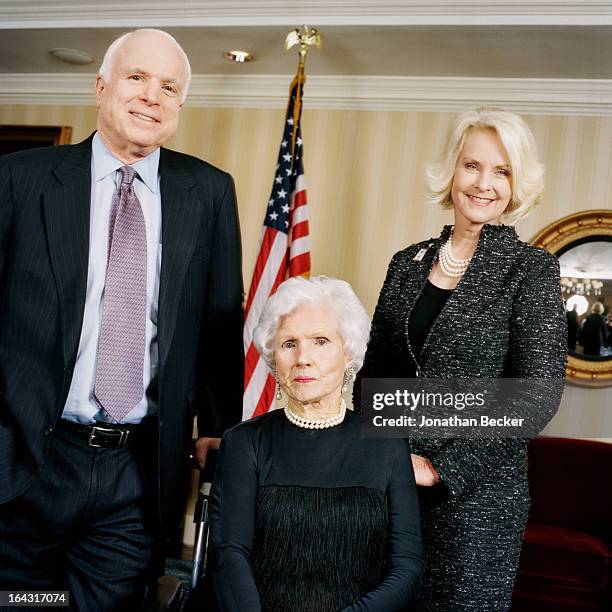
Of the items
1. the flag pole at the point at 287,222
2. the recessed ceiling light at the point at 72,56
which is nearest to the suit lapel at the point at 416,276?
the flag pole at the point at 287,222

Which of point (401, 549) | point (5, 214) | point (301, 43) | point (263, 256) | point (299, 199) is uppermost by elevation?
point (301, 43)

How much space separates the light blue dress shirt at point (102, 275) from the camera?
1.71 metres

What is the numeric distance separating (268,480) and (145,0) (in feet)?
11.6

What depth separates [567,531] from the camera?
4.13 metres

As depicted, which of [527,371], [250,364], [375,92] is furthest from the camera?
[375,92]

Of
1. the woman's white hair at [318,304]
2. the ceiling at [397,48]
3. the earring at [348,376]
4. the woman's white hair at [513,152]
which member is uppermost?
the ceiling at [397,48]

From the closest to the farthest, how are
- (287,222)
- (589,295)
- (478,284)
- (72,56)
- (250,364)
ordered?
(478,284) < (250,364) < (287,222) < (589,295) < (72,56)

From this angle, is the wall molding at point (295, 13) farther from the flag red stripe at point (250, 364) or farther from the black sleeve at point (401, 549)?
the black sleeve at point (401, 549)

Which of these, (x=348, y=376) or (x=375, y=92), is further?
(x=375, y=92)

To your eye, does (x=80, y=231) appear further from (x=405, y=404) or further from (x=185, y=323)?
(x=405, y=404)

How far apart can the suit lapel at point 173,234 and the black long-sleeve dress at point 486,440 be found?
0.57 m

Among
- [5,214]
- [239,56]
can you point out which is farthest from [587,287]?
[5,214]

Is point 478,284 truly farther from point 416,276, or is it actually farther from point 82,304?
point 82,304

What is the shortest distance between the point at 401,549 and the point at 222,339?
0.66 metres
